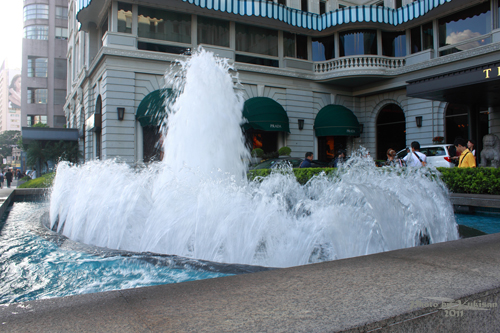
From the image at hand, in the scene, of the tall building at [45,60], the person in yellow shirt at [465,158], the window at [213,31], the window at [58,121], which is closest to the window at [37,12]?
the tall building at [45,60]

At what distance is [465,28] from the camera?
20.2m

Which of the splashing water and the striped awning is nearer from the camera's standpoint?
the splashing water

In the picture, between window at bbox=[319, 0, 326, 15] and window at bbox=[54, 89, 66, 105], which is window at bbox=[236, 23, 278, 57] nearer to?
window at bbox=[319, 0, 326, 15]

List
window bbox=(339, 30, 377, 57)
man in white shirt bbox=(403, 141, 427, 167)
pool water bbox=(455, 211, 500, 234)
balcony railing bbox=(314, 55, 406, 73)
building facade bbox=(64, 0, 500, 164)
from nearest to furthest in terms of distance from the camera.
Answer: pool water bbox=(455, 211, 500, 234) → man in white shirt bbox=(403, 141, 427, 167) → building facade bbox=(64, 0, 500, 164) → balcony railing bbox=(314, 55, 406, 73) → window bbox=(339, 30, 377, 57)

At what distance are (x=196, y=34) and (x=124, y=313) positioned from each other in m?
21.4

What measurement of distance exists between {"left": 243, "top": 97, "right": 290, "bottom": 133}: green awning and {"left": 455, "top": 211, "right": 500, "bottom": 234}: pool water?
1440cm

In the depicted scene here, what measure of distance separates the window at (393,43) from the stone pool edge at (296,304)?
79.4 ft

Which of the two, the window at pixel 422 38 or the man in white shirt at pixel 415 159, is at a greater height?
the window at pixel 422 38

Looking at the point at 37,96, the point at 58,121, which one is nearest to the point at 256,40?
the point at 58,121

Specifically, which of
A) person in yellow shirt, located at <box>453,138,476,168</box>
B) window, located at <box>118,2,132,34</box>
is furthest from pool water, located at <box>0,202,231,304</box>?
window, located at <box>118,2,132,34</box>

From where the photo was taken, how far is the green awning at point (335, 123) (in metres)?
23.7

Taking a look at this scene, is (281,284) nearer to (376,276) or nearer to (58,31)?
(376,276)

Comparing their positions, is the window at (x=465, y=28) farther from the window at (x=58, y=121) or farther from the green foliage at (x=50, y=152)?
the window at (x=58, y=121)

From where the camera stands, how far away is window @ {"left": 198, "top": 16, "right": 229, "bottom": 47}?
21484 millimetres
